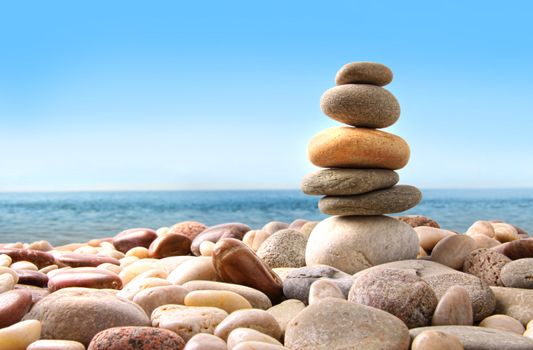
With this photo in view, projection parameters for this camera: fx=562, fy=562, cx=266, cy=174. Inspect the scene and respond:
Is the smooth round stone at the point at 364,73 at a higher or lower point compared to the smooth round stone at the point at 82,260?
higher

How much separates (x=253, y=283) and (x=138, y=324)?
151 cm

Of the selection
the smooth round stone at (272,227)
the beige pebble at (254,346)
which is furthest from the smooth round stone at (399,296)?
the smooth round stone at (272,227)

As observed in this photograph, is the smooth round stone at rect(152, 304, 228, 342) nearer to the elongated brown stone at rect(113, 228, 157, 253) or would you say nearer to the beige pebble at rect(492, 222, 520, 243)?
the elongated brown stone at rect(113, 228, 157, 253)

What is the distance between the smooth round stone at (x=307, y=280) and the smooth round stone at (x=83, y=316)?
1.60 m

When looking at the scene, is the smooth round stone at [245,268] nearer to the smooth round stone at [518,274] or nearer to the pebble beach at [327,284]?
the pebble beach at [327,284]

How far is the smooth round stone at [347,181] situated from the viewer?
21.1 feet

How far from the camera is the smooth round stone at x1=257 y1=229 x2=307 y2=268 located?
23.1 ft

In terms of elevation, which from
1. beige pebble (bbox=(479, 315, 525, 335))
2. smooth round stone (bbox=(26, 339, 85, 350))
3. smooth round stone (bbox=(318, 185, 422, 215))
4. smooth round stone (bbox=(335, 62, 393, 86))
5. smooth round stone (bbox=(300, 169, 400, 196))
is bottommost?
beige pebble (bbox=(479, 315, 525, 335))

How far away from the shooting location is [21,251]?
7648 millimetres

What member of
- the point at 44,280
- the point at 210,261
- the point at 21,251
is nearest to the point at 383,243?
the point at 210,261

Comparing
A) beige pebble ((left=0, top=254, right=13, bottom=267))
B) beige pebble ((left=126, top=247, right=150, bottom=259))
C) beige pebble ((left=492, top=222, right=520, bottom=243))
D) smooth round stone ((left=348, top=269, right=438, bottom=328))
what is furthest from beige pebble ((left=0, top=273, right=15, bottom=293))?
beige pebble ((left=492, top=222, right=520, bottom=243))

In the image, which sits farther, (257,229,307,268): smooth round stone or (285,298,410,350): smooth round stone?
(257,229,307,268): smooth round stone

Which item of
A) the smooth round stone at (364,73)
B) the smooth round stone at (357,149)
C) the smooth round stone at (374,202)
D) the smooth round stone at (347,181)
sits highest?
the smooth round stone at (364,73)

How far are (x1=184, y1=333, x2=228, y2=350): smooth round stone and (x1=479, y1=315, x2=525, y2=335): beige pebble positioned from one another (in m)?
2.38
